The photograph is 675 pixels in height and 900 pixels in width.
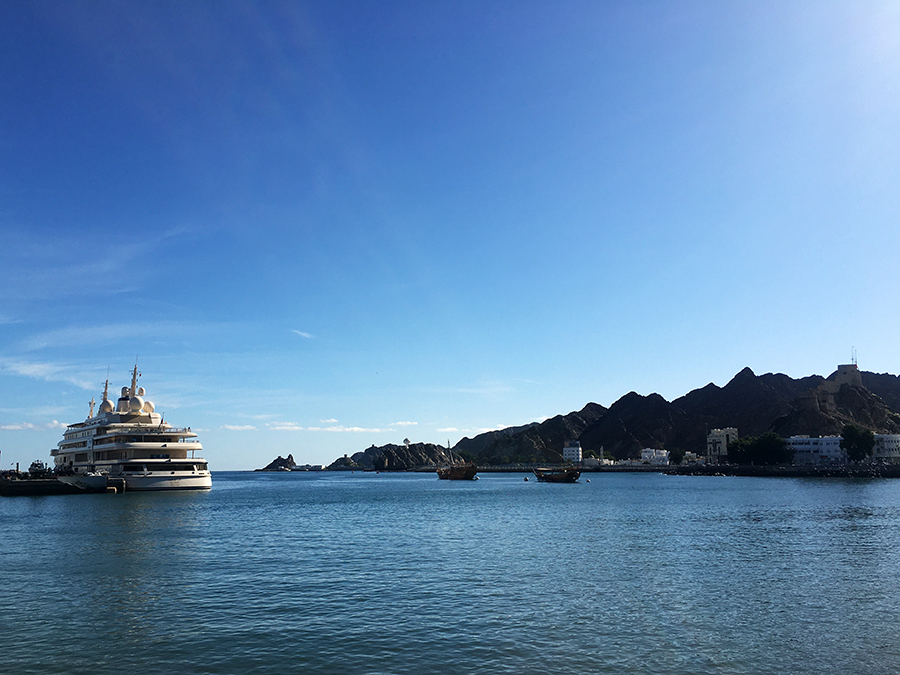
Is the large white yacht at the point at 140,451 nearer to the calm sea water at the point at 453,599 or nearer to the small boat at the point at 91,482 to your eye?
the small boat at the point at 91,482

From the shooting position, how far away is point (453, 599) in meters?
27.2

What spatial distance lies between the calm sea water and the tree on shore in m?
160

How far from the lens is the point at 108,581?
104ft

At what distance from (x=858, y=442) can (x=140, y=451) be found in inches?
7923

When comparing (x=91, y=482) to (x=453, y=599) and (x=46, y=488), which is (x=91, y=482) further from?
(x=453, y=599)

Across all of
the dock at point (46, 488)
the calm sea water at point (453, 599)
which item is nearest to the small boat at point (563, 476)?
the dock at point (46, 488)

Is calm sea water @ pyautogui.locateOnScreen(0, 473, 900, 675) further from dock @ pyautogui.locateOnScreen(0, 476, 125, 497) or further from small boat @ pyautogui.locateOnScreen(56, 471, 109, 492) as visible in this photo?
small boat @ pyautogui.locateOnScreen(56, 471, 109, 492)

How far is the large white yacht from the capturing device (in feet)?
325

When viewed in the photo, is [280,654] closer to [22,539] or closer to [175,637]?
[175,637]

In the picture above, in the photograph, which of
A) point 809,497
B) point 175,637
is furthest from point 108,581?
point 809,497

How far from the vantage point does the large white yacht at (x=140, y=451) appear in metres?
99.0

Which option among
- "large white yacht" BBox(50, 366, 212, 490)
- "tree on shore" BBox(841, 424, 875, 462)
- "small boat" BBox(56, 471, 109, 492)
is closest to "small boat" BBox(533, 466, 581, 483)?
"tree on shore" BBox(841, 424, 875, 462)

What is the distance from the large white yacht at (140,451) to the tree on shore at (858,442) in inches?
7485

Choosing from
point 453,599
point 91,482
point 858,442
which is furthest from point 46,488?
point 858,442
